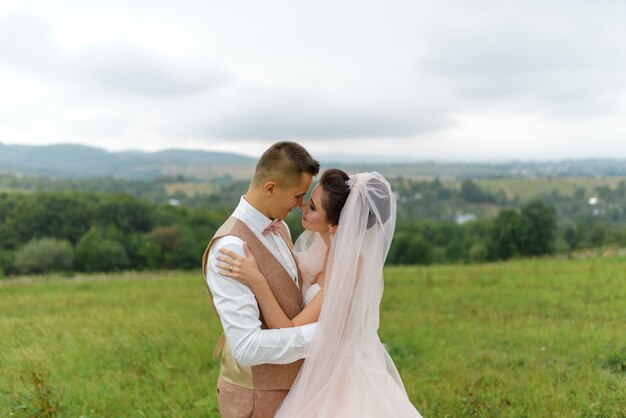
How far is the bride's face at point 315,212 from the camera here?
316cm

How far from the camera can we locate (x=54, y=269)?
62.5 m

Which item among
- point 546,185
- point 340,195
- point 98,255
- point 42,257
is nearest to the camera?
point 340,195

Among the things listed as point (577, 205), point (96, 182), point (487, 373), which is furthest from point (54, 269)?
point (577, 205)

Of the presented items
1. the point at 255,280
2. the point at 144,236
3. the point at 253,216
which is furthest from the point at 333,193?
the point at 144,236

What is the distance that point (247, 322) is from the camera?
103 inches

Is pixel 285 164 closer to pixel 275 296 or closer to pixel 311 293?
pixel 275 296

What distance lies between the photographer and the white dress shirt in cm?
260

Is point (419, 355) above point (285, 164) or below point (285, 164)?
below

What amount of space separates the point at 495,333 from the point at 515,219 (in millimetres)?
61252

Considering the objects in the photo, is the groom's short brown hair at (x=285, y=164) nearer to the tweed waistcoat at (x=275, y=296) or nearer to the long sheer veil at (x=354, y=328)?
the tweed waistcoat at (x=275, y=296)

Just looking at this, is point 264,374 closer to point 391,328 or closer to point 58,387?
point 58,387

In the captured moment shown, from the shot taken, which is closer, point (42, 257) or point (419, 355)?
point (419, 355)

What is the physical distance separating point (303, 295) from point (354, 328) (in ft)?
1.34

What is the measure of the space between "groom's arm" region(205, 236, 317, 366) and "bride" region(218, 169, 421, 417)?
6.8 inches
